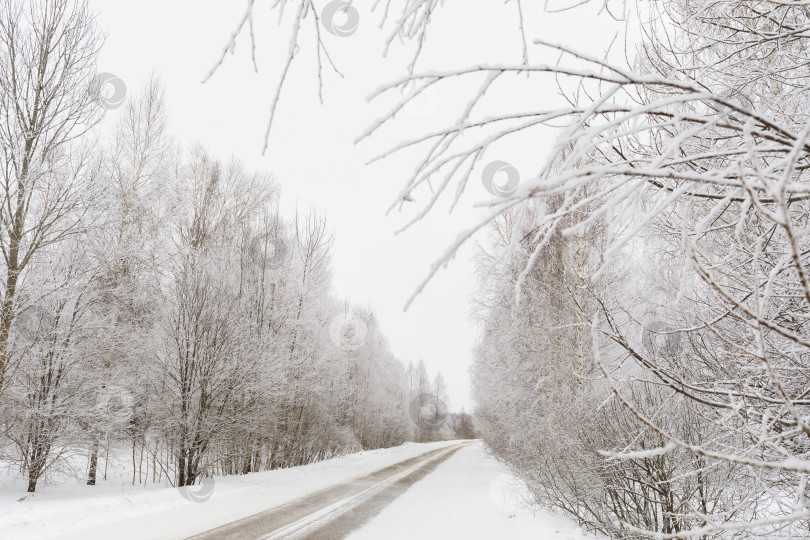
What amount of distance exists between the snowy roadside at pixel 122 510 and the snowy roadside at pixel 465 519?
8.33 feet

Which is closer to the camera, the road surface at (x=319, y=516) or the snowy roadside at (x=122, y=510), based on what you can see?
the snowy roadside at (x=122, y=510)

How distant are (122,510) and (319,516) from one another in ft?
11.5

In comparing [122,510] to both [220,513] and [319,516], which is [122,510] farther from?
[319,516]

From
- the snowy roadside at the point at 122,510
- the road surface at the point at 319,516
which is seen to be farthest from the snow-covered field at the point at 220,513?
the road surface at the point at 319,516

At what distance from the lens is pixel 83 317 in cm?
1032

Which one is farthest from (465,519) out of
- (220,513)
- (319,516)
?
(220,513)

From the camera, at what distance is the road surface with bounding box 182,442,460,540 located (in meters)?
6.48

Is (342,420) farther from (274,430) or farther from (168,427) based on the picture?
(168,427)

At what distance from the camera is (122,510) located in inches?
305

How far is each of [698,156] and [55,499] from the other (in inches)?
462

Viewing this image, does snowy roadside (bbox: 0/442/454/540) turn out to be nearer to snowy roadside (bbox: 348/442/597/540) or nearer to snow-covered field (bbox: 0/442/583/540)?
snow-covered field (bbox: 0/442/583/540)

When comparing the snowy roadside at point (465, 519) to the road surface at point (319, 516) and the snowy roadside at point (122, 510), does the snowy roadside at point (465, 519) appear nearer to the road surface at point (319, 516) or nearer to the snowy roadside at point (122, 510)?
the road surface at point (319, 516)

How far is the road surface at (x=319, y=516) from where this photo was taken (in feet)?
21.2

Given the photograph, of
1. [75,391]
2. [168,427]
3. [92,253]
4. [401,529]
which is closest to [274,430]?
[168,427]
